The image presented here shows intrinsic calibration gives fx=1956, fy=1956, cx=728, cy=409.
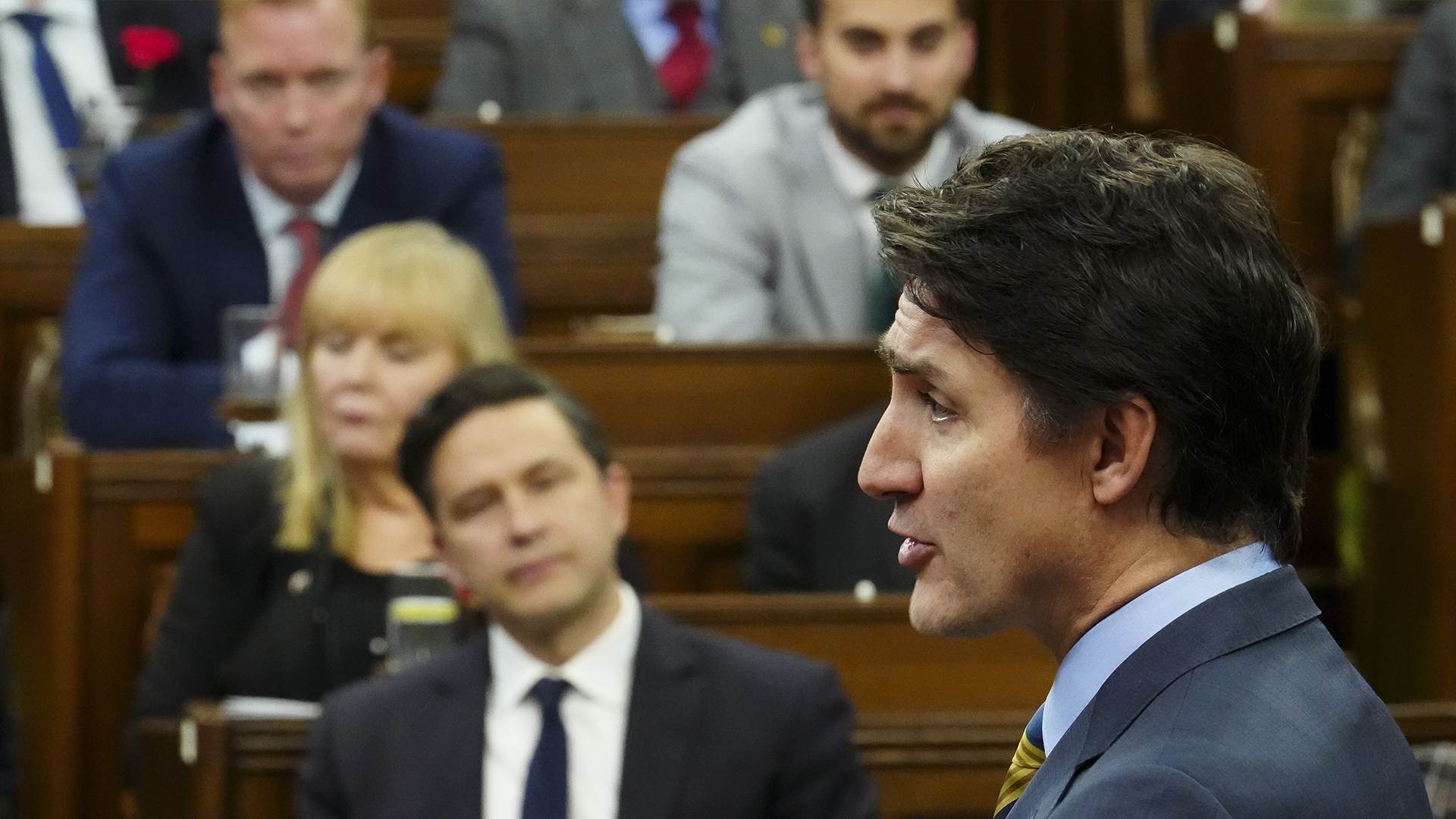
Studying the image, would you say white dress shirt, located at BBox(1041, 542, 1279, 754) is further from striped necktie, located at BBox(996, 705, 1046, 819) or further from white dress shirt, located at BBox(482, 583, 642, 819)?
white dress shirt, located at BBox(482, 583, 642, 819)

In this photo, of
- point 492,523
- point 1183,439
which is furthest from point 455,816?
point 1183,439

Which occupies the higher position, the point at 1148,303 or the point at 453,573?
the point at 1148,303

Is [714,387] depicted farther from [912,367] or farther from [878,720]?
[912,367]

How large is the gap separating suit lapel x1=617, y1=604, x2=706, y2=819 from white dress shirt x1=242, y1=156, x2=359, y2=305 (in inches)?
47.3

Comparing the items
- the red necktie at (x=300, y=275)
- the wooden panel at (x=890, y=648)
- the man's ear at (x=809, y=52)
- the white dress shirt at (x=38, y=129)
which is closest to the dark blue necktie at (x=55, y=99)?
the white dress shirt at (x=38, y=129)

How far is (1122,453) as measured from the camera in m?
0.82

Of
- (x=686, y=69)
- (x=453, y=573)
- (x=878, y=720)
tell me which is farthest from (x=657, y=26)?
(x=878, y=720)

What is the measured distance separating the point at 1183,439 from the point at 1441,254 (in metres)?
1.97

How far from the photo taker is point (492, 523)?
199 centimetres

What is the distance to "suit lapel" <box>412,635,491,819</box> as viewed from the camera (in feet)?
6.15

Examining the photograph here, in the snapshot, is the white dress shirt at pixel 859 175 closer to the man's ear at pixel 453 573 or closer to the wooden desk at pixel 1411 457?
the wooden desk at pixel 1411 457

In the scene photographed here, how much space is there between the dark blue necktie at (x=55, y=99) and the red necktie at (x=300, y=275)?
3.51ft

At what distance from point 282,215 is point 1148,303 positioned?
2.33 meters

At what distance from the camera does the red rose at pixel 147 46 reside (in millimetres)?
3988
